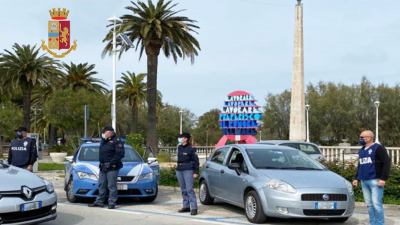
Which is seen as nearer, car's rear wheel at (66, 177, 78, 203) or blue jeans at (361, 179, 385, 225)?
blue jeans at (361, 179, 385, 225)

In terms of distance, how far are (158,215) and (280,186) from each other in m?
2.80

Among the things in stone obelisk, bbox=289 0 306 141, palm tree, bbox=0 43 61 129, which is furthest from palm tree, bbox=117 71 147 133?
Result: stone obelisk, bbox=289 0 306 141

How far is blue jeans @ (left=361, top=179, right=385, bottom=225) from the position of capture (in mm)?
9039

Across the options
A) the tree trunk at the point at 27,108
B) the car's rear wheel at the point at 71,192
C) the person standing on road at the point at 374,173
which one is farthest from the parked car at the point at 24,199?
the tree trunk at the point at 27,108

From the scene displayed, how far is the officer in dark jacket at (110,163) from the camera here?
38.2ft

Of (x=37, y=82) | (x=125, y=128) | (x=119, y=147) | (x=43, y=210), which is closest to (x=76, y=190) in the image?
(x=119, y=147)

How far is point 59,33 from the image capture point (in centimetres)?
3397

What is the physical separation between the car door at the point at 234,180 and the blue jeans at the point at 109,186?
2.22 m

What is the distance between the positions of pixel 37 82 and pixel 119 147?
1340 inches

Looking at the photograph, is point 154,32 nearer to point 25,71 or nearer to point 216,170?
point 25,71

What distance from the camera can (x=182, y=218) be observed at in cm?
1077

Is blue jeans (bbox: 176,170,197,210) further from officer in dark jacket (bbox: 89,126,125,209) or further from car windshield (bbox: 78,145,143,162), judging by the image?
car windshield (bbox: 78,145,143,162)

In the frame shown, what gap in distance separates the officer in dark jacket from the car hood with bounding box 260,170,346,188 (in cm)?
323

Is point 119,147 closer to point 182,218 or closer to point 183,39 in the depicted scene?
point 182,218
